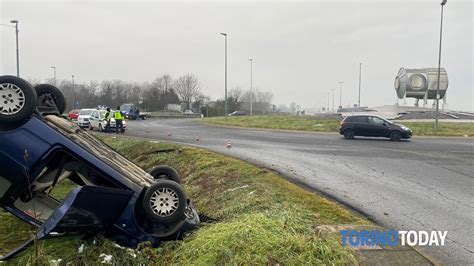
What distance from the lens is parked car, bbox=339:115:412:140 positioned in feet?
75.3

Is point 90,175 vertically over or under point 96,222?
over

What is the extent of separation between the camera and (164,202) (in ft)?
14.4

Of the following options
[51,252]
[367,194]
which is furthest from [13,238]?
[367,194]

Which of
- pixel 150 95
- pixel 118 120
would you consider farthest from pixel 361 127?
pixel 150 95

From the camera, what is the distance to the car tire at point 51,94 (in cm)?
512

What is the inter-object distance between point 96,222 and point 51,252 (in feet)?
2.43

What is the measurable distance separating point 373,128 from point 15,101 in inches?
862

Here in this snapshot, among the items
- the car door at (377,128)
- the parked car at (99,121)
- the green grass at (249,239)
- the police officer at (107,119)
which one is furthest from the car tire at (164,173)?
the parked car at (99,121)

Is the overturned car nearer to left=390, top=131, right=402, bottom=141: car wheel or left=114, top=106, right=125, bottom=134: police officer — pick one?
left=390, top=131, right=402, bottom=141: car wheel

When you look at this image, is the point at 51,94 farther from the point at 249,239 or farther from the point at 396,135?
the point at 396,135

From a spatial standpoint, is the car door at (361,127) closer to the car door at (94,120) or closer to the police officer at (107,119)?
the police officer at (107,119)

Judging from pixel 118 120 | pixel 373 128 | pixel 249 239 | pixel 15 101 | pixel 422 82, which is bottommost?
pixel 249 239

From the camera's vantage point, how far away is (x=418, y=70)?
54.3 meters

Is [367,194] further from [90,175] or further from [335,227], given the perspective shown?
[90,175]
